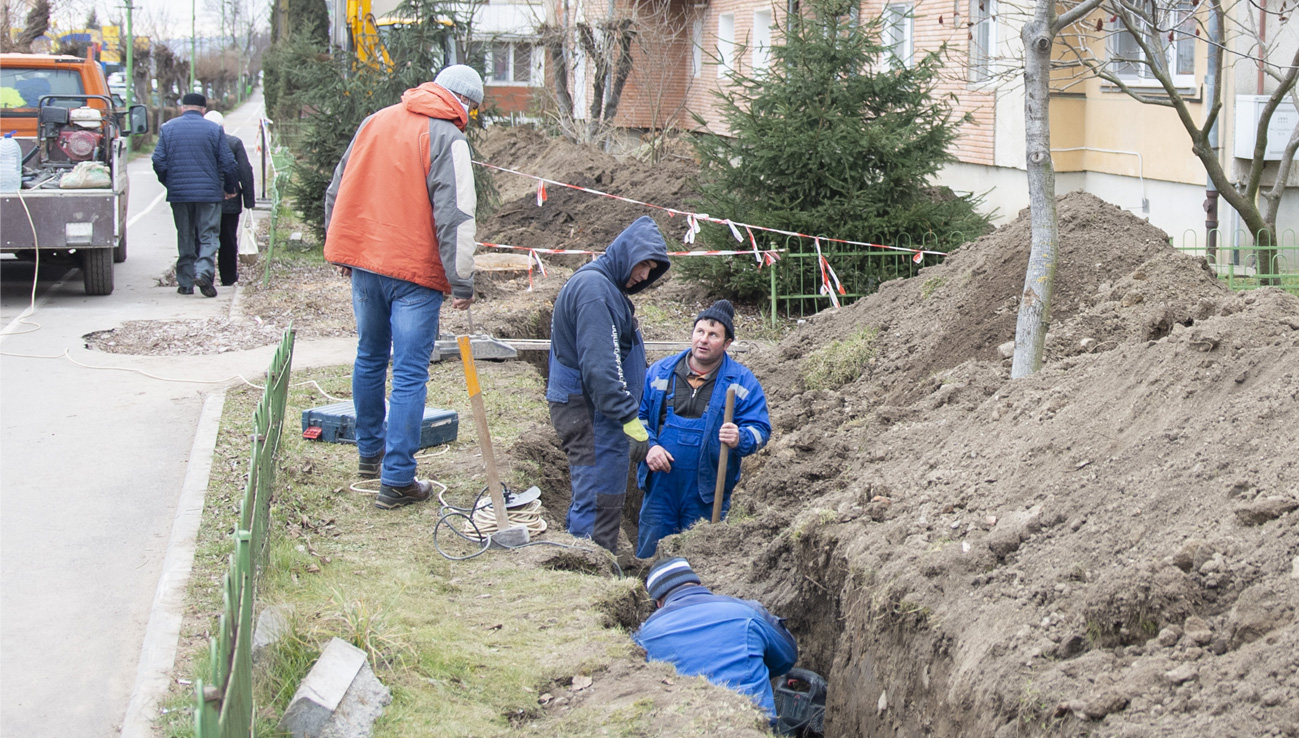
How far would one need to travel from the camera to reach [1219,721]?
9.18 ft

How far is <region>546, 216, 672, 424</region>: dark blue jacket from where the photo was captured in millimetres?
5469

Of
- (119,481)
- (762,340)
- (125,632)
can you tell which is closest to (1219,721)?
(125,632)

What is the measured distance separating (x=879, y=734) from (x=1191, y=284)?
416 centimetres

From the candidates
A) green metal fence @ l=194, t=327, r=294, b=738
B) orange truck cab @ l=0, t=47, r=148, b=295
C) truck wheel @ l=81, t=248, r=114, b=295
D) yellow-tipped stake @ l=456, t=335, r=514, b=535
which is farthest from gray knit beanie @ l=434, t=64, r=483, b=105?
truck wheel @ l=81, t=248, r=114, b=295

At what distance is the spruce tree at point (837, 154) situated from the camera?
1107 cm

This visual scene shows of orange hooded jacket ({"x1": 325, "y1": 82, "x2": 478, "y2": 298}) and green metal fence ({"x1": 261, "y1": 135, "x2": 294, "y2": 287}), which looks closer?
orange hooded jacket ({"x1": 325, "y1": 82, "x2": 478, "y2": 298})

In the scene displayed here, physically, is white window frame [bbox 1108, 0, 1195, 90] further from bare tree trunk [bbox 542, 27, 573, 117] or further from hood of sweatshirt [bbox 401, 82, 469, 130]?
bare tree trunk [bbox 542, 27, 573, 117]

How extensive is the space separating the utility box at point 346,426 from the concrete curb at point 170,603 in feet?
1.89

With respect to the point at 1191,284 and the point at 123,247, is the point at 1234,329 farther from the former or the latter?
the point at 123,247

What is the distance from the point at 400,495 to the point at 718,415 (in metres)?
1.72

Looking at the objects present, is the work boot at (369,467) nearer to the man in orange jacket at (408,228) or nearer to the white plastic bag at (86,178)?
the man in orange jacket at (408,228)

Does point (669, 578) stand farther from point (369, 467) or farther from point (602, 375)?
point (369, 467)

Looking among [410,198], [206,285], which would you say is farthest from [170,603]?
[206,285]

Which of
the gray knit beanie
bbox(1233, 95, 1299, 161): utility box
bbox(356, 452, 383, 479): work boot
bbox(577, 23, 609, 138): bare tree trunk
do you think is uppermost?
bbox(577, 23, 609, 138): bare tree trunk
